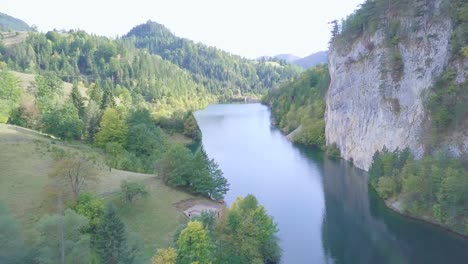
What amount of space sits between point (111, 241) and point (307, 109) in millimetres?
78027

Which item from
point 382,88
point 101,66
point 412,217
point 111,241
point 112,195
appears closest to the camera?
point 111,241

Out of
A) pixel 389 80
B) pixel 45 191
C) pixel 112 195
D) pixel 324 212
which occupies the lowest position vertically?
pixel 324 212

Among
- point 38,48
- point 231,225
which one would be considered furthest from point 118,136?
point 38,48

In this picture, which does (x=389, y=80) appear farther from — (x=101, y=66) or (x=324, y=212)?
(x=101, y=66)

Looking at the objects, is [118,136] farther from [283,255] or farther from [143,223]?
[283,255]

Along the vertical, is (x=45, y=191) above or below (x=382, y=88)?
below

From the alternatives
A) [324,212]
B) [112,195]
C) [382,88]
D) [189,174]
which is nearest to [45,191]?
[112,195]

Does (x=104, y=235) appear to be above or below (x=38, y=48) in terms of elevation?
below

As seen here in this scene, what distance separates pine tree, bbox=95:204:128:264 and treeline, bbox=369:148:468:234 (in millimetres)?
30231

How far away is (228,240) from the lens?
31406 millimetres

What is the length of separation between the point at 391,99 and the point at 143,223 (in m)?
40.6

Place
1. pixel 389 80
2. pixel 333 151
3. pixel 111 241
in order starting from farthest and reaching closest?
pixel 333 151 < pixel 389 80 < pixel 111 241

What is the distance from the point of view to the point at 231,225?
32.0m

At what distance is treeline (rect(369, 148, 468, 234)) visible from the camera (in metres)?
38.7
